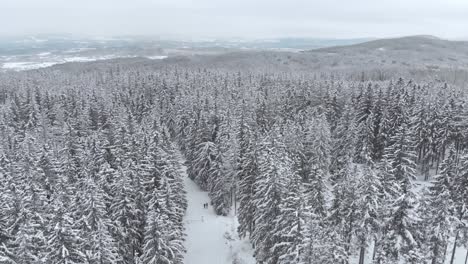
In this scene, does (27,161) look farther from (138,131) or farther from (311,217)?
(311,217)

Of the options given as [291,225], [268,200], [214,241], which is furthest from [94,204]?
[214,241]

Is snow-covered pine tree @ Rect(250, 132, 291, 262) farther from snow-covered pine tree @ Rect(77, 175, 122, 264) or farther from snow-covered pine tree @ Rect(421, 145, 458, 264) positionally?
snow-covered pine tree @ Rect(77, 175, 122, 264)

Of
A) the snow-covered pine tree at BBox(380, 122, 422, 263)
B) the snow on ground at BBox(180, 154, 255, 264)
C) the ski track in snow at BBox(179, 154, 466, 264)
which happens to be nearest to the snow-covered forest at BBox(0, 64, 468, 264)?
the snow-covered pine tree at BBox(380, 122, 422, 263)

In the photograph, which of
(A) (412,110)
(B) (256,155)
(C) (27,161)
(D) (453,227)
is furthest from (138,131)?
(A) (412,110)

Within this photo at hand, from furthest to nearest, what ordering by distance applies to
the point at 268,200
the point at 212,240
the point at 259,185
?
the point at 212,240
the point at 259,185
the point at 268,200

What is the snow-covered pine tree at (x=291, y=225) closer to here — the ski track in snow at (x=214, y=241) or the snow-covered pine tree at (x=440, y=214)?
the snow-covered pine tree at (x=440, y=214)

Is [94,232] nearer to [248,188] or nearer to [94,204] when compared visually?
[94,204]
